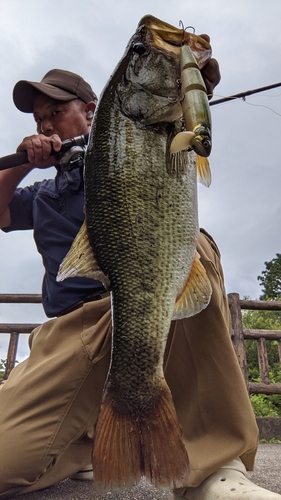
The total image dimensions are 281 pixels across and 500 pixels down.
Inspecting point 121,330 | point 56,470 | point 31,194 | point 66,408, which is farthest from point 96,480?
point 31,194

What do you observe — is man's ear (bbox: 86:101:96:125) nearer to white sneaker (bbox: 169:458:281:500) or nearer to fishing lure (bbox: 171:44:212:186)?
fishing lure (bbox: 171:44:212:186)

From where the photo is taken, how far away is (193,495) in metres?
1.72

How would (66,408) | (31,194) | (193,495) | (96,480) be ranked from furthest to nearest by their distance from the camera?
(31,194)
(66,408)
(193,495)
(96,480)

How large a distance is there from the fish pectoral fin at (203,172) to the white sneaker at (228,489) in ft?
3.53

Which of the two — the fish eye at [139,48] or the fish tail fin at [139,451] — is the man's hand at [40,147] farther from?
the fish tail fin at [139,451]

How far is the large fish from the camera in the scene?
1492mm

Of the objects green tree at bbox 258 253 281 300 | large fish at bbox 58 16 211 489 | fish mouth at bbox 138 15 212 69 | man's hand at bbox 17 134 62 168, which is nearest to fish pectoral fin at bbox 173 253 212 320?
large fish at bbox 58 16 211 489

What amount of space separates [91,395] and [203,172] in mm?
1134

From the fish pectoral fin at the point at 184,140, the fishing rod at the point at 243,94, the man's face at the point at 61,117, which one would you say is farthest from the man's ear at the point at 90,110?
the fish pectoral fin at the point at 184,140

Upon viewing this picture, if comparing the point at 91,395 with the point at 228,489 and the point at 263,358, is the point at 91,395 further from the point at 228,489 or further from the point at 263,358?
the point at 263,358

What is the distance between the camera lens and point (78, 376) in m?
2.03

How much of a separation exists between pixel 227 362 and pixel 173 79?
3.53 ft

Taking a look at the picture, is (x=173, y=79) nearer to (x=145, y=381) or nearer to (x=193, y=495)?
(x=145, y=381)

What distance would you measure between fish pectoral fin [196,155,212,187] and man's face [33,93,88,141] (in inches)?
49.8
